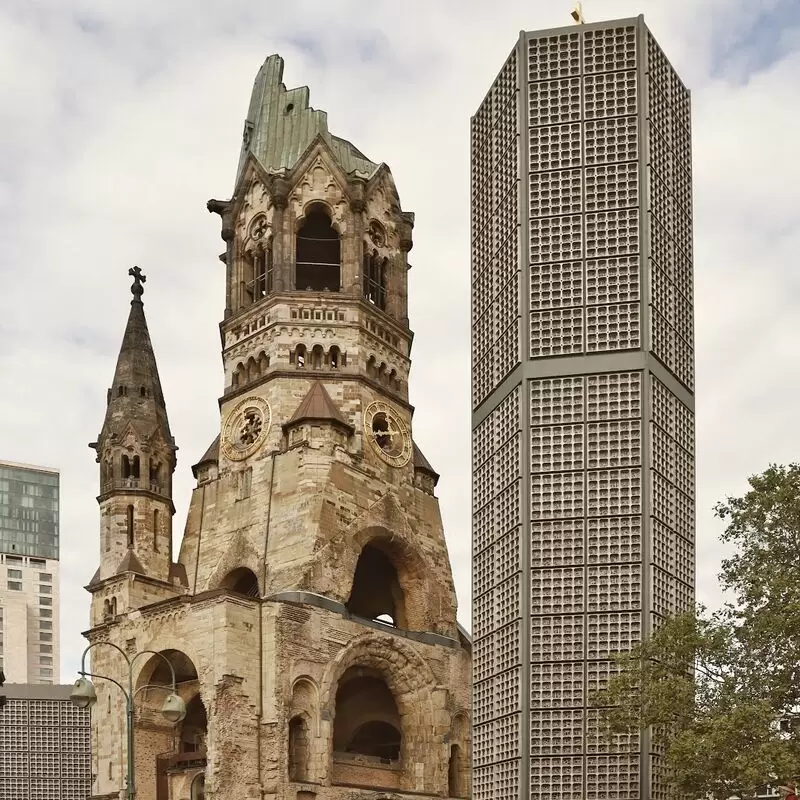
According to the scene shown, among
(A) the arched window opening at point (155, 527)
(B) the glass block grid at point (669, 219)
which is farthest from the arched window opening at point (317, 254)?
(B) the glass block grid at point (669, 219)

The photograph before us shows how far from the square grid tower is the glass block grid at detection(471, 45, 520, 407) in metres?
0.07

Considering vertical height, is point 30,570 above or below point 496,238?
below

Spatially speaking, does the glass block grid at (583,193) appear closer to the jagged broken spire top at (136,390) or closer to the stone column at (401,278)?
the stone column at (401,278)

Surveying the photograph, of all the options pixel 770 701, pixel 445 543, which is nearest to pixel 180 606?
pixel 445 543

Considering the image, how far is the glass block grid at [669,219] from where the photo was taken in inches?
1515

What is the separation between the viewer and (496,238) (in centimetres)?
4084

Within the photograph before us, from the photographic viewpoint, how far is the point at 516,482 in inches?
1481

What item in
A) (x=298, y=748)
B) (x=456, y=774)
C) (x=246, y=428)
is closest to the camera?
(x=298, y=748)

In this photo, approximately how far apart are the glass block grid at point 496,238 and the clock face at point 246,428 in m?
16.6

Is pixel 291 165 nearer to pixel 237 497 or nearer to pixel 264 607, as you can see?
pixel 237 497

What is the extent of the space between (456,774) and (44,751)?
57.7 ft

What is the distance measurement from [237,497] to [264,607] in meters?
6.98

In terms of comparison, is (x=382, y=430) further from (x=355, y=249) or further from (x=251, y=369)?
(x=355, y=249)

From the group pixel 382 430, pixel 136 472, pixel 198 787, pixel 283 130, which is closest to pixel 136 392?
pixel 136 472
